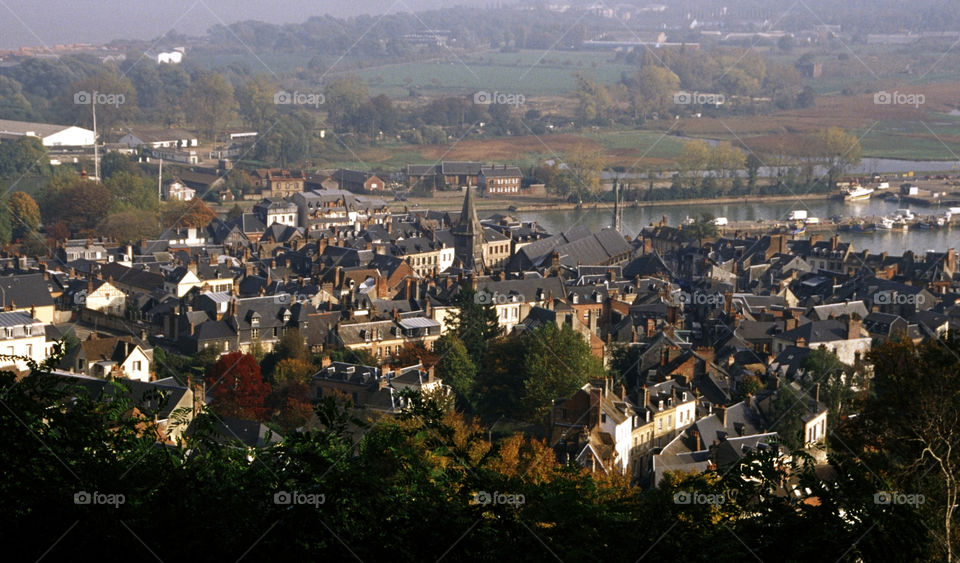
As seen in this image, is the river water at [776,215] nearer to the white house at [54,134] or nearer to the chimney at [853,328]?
the chimney at [853,328]

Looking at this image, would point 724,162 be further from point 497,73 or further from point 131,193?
point 497,73

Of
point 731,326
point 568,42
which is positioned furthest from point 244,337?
point 568,42

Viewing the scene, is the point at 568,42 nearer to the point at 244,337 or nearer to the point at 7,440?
the point at 244,337

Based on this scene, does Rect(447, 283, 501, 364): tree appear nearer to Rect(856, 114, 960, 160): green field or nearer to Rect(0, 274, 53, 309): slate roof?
Rect(0, 274, 53, 309): slate roof

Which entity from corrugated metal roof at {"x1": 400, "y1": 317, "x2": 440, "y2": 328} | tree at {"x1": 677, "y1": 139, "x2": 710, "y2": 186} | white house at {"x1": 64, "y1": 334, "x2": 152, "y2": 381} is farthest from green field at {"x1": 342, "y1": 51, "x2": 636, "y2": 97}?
white house at {"x1": 64, "y1": 334, "x2": 152, "y2": 381}

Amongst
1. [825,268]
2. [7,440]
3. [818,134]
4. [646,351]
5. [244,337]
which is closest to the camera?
[7,440]

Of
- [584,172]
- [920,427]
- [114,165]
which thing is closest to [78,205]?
[114,165]

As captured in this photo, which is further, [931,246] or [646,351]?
[931,246]
